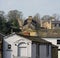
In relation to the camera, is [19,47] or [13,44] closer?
[19,47]

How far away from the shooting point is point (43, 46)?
151ft

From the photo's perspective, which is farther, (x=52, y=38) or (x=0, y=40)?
(x=52, y=38)

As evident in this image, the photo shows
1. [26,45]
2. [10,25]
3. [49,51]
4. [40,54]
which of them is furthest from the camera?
[10,25]

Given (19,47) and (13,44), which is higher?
(13,44)

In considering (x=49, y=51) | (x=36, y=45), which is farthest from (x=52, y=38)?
(x=36, y=45)

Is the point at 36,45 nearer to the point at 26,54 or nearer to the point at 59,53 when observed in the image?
the point at 26,54

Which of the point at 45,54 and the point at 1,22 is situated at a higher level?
the point at 1,22

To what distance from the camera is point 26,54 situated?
38906mm

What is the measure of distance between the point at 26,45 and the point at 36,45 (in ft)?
9.96

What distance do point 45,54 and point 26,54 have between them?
910 centimetres

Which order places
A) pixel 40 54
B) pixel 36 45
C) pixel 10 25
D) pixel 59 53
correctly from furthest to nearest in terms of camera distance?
pixel 10 25, pixel 59 53, pixel 40 54, pixel 36 45

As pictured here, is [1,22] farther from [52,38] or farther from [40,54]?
[40,54]

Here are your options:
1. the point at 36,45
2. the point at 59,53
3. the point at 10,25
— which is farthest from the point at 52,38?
the point at 10,25

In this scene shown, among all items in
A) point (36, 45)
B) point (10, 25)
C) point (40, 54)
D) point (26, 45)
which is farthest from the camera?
point (10, 25)
